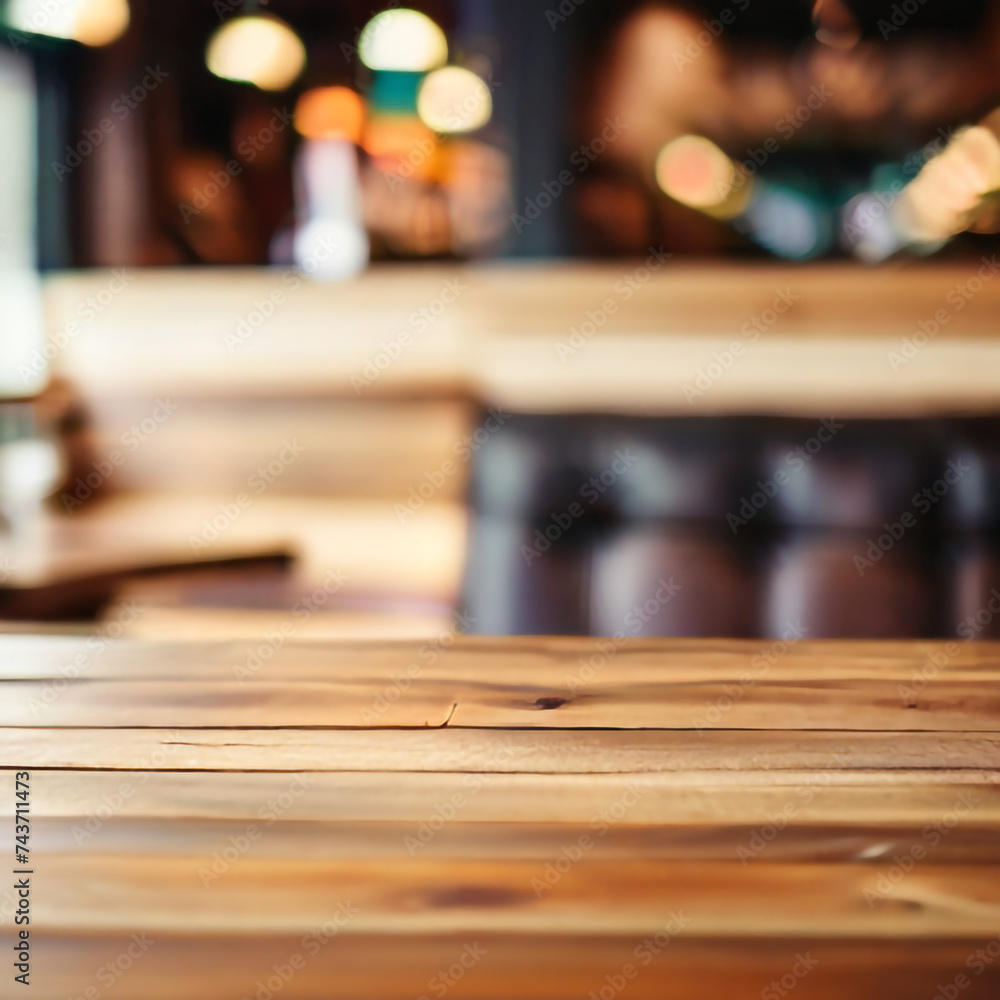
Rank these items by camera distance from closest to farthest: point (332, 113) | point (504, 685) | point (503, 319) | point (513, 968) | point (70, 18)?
point (513, 968) < point (504, 685) < point (503, 319) < point (70, 18) < point (332, 113)

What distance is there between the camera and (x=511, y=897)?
498 millimetres

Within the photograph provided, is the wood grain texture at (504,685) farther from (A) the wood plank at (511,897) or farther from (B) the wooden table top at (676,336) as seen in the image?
(B) the wooden table top at (676,336)

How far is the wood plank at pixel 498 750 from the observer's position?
57 cm

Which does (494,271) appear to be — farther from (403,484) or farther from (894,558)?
(894,558)

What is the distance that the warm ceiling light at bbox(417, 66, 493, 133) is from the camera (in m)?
3.42

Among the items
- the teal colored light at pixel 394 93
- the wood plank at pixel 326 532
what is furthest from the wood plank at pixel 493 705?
the teal colored light at pixel 394 93

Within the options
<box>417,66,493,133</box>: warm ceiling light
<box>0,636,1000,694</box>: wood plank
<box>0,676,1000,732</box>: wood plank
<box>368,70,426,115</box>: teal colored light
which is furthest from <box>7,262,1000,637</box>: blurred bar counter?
<box>368,70,426,115</box>: teal colored light

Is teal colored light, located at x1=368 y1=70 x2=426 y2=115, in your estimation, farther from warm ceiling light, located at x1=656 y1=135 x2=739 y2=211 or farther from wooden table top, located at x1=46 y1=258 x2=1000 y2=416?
wooden table top, located at x1=46 y1=258 x2=1000 y2=416

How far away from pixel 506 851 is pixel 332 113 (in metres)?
3.83

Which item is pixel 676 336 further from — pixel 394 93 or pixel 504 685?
pixel 394 93

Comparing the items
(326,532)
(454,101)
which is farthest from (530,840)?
(454,101)

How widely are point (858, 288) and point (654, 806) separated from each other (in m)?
1.62

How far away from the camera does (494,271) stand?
208 centimetres

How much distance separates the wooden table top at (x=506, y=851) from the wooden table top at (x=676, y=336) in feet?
2.95
